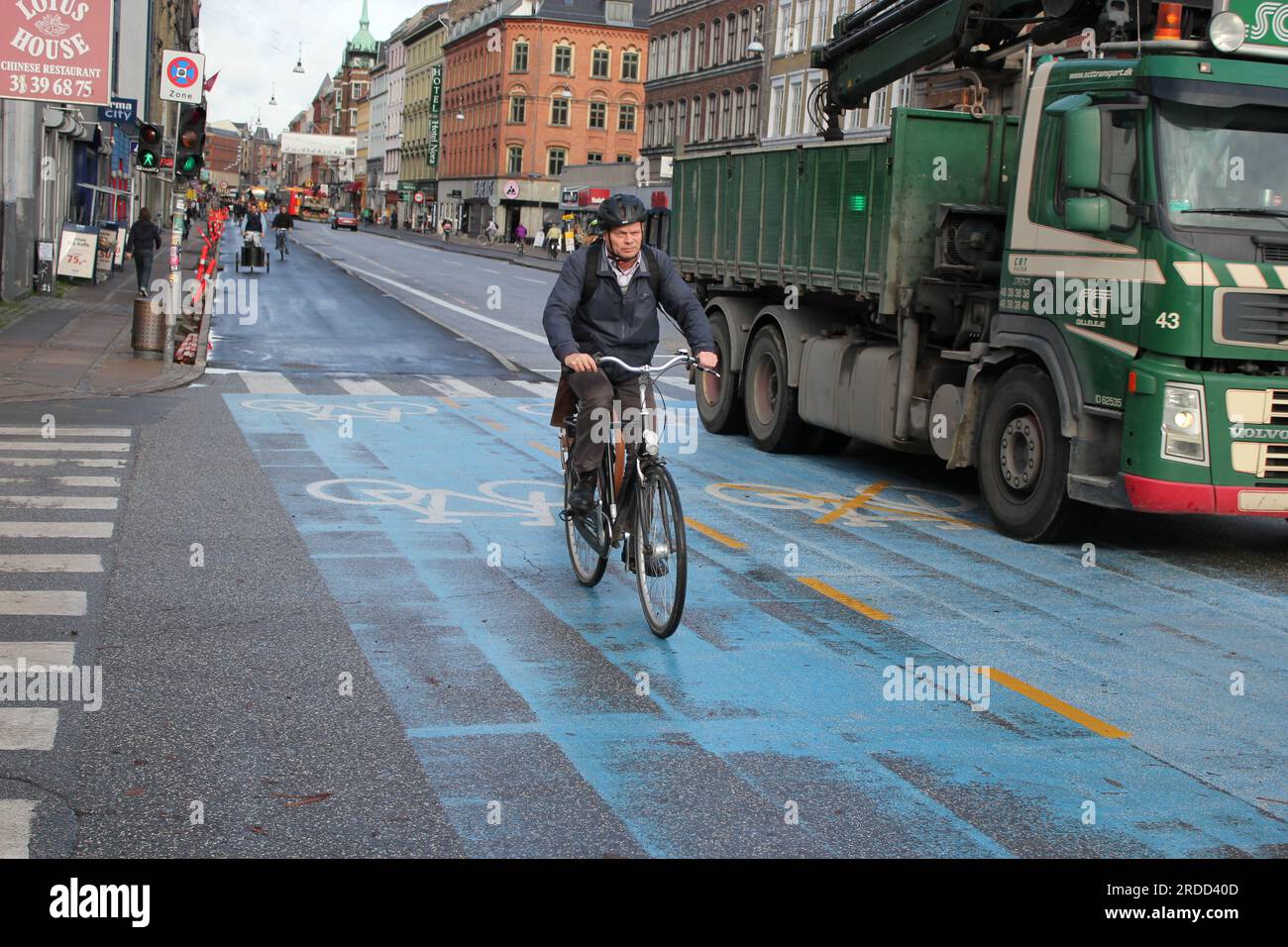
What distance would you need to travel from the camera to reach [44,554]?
28.2 feet

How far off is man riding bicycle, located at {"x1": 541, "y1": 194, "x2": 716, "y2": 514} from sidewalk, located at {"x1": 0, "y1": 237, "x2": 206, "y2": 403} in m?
9.53

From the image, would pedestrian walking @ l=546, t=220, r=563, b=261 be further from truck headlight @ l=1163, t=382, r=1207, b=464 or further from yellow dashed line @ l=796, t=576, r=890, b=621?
yellow dashed line @ l=796, t=576, r=890, b=621

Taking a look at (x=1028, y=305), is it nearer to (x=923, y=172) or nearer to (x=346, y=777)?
(x=923, y=172)

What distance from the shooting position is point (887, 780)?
5422 mm

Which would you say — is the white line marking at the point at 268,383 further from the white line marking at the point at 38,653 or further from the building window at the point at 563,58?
the building window at the point at 563,58

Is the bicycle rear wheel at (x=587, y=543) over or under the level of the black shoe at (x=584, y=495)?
under

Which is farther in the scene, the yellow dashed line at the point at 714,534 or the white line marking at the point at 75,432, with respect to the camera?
the white line marking at the point at 75,432

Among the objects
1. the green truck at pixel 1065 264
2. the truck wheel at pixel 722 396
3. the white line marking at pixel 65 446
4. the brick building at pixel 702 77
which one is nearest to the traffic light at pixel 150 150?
the truck wheel at pixel 722 396

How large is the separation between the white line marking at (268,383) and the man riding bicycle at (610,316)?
1047cm

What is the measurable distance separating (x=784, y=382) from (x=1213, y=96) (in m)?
5.54

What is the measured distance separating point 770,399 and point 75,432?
6.28 metres

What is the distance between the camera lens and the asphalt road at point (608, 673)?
195 inches
